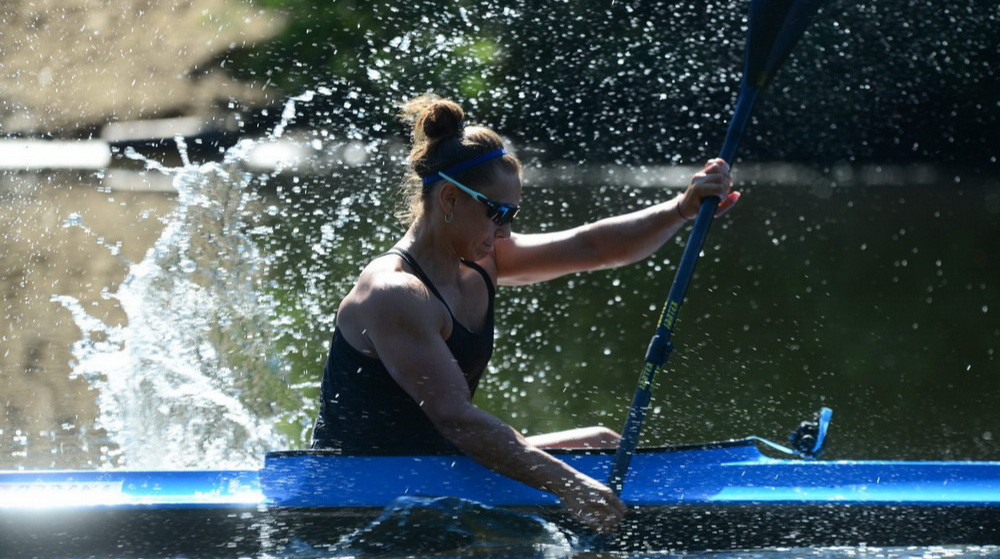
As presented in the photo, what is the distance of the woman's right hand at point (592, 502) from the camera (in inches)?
95.7

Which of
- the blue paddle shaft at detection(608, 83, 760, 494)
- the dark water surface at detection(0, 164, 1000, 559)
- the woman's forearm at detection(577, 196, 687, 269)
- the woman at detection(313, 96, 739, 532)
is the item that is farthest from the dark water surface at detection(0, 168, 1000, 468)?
the woman at detection(313, 96, 739, 532)

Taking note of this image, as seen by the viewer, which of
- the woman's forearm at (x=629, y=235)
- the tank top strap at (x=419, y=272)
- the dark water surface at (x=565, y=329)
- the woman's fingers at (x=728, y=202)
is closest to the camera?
the tank top strap at (x=419, y=272)

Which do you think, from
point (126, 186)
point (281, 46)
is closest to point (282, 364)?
point (126, 186)

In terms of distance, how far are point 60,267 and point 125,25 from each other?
4.77 m

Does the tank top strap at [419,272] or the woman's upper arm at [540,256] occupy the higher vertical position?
the woman's upper arm at [540,256]

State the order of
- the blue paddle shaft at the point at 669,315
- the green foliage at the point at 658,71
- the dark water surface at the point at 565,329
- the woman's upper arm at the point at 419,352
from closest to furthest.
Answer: the woman's upper arm at the point at 419,352, the blue paddle shaft at the point at 669,315, the dark water surface at the point at 565,329, the green foliage at the point at 658,71

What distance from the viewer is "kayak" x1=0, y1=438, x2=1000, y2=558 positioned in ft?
8.48

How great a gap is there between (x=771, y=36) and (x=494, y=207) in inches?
37.7

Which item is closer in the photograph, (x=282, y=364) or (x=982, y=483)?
(x=982, y=483)

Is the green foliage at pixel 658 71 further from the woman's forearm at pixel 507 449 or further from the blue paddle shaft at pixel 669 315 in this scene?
the woman's forearm at pixel 507 449

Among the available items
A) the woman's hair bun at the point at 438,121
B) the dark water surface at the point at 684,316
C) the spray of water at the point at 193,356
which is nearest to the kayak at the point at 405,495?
the spray of water at the point at 193,356

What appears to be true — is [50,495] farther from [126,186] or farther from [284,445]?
[126,186]

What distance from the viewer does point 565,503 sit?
2443 millimetres

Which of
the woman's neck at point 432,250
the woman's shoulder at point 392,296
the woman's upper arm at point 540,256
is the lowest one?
the woman's shoulder at point 392,296
